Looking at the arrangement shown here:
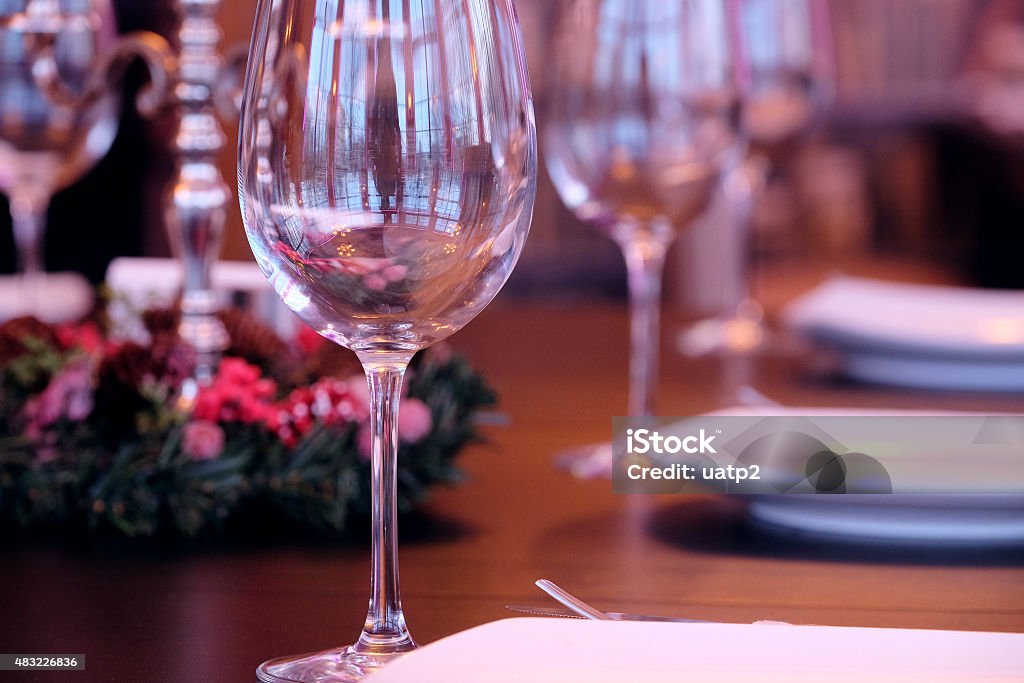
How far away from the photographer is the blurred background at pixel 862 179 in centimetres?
326

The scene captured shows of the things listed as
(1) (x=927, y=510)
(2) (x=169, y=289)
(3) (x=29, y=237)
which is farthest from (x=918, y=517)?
(3) (x=29, y=237)

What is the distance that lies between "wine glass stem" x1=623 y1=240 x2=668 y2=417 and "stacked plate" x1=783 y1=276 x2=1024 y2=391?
0.23 metres

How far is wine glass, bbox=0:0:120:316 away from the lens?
70 cm

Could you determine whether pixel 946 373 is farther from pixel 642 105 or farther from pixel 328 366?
pixel 328 366

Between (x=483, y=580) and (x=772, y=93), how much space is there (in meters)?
0.89

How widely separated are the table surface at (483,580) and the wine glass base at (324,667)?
0.4 inches

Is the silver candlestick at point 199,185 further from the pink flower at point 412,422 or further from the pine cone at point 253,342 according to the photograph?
the pink flower at point 412,422

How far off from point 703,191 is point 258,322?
26cm

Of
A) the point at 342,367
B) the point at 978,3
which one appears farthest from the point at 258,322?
the point at 978,3

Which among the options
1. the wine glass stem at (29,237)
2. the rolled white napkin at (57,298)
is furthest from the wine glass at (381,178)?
the rolled white napkin at (57,298)

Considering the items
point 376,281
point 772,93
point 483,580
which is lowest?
point 483,580

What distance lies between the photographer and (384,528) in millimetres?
374

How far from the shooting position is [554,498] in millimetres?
610

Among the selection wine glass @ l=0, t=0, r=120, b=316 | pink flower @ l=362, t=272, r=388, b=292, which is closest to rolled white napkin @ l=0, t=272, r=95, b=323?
wine glass @ l=0, t=0, r=120, b=316
